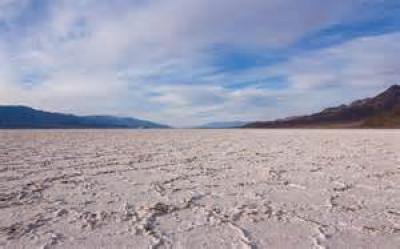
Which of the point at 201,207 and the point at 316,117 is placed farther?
the point at 316,117

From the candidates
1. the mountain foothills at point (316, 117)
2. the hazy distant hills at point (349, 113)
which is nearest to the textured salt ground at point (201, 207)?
the mountain foothills at point (316, 117)

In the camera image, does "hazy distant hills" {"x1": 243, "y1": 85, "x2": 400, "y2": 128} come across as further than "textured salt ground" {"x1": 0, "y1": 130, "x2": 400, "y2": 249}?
Yes

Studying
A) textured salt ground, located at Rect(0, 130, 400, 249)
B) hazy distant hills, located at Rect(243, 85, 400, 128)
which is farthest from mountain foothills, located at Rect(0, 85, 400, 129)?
textured salt ground, located at Rect(0, 130, 400, 249)

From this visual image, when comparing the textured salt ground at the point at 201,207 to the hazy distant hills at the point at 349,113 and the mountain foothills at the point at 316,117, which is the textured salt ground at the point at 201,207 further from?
the hazy distant hills at the point at 349,113

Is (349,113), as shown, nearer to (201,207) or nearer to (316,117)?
(316,117)

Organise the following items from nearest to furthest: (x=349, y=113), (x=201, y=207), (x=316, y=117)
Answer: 1. (x=201, y=207)
2. (x=349, y=113)
3. (x=316, y=117)

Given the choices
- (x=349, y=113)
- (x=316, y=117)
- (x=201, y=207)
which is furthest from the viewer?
(x=316, y=117)

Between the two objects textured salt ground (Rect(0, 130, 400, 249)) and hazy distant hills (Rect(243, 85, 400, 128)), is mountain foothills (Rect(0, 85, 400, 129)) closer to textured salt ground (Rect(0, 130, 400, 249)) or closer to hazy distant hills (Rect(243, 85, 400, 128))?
hazy distant hills (Rect(243, 85, 400, 128))

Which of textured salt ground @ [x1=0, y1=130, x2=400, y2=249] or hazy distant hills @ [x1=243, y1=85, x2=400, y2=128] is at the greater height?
hazy distant hills @ [x1=243, y1=85, x2=400, y2=128]

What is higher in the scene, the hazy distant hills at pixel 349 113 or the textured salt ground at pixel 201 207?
the hazy distant hills at pixel 349 113

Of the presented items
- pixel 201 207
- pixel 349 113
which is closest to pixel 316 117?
pixel 349 113

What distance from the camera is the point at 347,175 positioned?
7.08 meters

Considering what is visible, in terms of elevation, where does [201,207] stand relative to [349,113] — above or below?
below

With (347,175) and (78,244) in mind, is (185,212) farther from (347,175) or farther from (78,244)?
(347,175)
